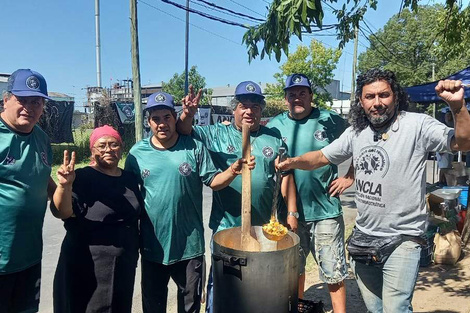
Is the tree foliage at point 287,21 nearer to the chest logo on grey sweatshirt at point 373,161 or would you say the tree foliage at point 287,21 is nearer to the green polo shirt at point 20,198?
the chest logo on grey sweatshirt at point 373,161

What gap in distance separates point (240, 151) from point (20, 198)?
152 centimetres

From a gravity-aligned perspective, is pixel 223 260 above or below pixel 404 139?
below

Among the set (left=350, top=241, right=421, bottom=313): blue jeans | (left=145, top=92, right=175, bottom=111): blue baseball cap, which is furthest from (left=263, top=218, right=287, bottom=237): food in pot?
(left=145, top=92, right=175, bottom=111): blue baseball cap

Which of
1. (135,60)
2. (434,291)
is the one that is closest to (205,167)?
(434,291)

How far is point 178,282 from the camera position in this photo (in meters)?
2.89

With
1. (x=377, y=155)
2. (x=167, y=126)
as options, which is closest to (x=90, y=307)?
(x=167, y=126)

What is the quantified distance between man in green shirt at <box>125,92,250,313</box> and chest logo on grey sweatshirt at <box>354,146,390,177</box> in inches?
32.1

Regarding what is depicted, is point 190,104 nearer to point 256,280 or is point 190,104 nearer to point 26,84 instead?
point 26,84

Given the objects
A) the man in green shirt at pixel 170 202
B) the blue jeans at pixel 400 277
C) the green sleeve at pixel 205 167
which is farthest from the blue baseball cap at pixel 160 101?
the blue jeans at pixel 400 277

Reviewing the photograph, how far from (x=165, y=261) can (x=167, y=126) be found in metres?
0.96

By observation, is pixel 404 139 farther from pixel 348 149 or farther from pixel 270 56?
pixel 270 56

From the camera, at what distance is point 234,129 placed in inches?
121

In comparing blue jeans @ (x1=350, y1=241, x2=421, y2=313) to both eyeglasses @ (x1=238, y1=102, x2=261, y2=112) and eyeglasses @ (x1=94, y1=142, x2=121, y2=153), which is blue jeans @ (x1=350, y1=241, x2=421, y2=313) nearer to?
eyeglasses @ (x1=238, y1=102, x2=261, y2=112)

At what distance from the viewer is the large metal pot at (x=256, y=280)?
221 cm
